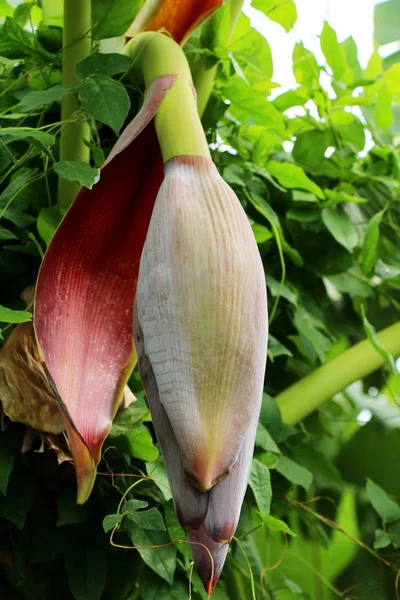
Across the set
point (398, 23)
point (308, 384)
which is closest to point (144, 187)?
point (308, 384)

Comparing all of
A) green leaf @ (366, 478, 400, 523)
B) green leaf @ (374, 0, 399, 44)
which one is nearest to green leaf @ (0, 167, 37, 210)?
green leaf @ (366, 478, 400, 523)

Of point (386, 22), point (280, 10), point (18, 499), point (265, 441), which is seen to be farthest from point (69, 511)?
point (386, 22)

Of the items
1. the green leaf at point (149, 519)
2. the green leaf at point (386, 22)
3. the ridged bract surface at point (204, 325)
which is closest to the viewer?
the ridged bract surface at point (204, 325)

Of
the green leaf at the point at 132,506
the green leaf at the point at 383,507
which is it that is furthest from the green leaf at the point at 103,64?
the green leaf at the point at 383,507

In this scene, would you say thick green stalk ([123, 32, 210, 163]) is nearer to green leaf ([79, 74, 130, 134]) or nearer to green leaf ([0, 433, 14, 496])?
green leaf ([79, 74, 130, 134])

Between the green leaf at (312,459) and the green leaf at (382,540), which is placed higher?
the green leaf at (312,459)

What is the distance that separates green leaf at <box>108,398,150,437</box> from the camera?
0.42m

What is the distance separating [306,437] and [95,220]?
0.31 m

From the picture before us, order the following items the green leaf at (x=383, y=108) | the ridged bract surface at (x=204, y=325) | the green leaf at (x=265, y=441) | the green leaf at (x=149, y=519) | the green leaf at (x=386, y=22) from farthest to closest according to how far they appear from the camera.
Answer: the green leaf at (x=386, y=22) < the green leaf at (x=383, y=108) < the green leaf at (x=265, y=441) < the green leaf at (x=149, y=519) < the ridged bract surface at (x=204, y=325)

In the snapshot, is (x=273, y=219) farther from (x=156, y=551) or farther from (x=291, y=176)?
(x=156, y=551)

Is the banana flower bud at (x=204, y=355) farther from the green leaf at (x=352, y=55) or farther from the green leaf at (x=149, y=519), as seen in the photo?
the green leaf at (x=352, y=55)

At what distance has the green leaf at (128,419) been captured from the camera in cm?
42

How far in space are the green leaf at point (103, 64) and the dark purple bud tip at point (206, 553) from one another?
23 centimetres

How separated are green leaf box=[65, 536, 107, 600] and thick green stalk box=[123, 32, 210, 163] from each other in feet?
0.76
